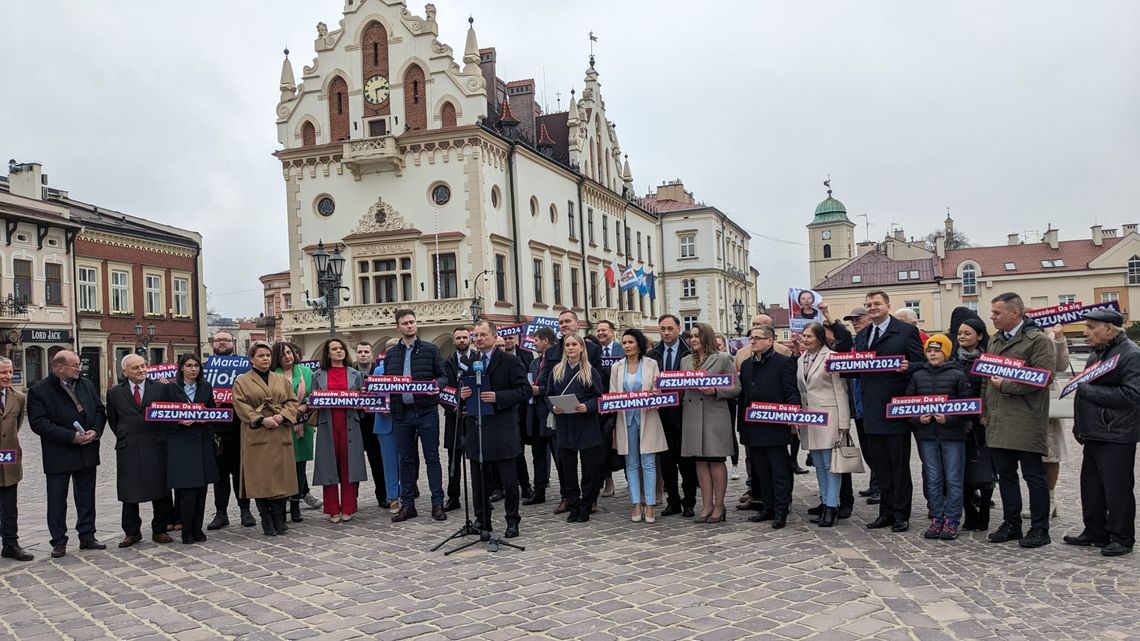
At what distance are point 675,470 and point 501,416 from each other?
7.03 ft

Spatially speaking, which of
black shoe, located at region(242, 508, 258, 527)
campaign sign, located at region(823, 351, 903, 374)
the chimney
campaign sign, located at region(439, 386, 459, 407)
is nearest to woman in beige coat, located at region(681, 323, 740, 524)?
campaign sign, located at region(823, 351, 903, 374)

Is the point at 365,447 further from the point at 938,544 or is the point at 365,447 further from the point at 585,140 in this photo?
the point at 585,140

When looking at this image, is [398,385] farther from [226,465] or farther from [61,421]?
[61,421]

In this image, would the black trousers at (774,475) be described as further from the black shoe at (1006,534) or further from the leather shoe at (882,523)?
the black shoe at (1006,534)

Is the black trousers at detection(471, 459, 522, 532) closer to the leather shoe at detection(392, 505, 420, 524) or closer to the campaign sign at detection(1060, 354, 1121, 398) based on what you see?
the leather shoe at detection(392, 505, 420, 524)

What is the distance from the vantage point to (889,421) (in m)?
8.51

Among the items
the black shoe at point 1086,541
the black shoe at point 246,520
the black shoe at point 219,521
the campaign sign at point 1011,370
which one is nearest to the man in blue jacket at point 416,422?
the black shoe at point 246,520

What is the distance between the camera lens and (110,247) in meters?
38.8

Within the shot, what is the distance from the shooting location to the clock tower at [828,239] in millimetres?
100250

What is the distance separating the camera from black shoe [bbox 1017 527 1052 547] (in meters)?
7.61

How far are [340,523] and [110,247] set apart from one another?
33.9 metres

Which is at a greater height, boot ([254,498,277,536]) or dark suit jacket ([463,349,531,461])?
dark suit jacket ([463,349,531,461])

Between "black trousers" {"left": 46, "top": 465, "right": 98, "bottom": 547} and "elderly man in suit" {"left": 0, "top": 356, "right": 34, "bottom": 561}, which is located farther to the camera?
"black trousers" {"left": 46, "top": 465, "right": 98, "bottom": 547}

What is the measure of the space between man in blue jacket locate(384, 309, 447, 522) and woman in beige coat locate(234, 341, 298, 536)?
3.84ft
